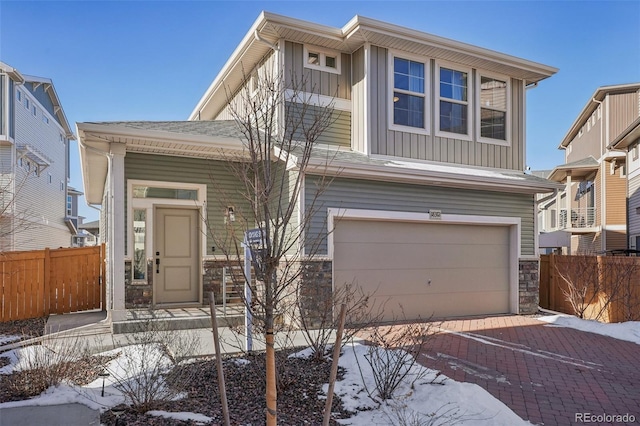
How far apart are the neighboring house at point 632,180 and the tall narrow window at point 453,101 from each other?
→ 831cm

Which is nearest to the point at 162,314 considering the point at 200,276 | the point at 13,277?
the point at 200,276

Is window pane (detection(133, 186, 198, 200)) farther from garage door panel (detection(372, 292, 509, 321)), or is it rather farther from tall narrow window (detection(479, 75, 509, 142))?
tall narrow window (detection(479, 75, 509, 142))

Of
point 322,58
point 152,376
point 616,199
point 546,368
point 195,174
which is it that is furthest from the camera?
point 616,199

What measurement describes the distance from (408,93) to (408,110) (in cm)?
37

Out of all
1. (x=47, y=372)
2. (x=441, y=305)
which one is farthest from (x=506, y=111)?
(x=47, y=372)

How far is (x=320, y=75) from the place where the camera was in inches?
378

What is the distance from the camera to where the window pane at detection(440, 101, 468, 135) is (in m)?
10.1

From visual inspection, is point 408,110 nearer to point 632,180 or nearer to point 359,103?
point 359,103

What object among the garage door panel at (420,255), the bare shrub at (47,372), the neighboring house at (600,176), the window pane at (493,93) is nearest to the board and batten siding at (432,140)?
the window pane at (493,93)

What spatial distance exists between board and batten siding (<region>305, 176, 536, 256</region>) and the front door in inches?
106

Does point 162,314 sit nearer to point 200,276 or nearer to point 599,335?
point 200,276

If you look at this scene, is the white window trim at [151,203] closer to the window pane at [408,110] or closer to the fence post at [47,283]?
the fence post at [47,283]

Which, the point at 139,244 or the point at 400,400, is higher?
the point at 139,244

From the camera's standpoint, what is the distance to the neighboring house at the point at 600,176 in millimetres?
19094
